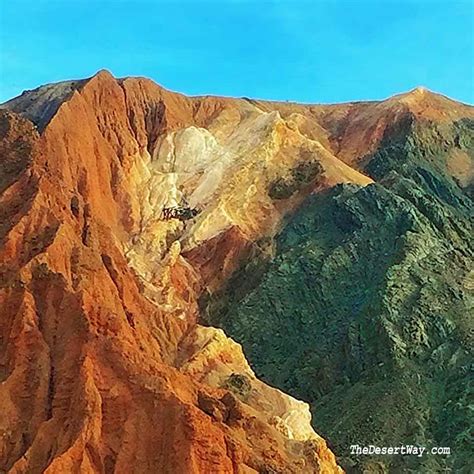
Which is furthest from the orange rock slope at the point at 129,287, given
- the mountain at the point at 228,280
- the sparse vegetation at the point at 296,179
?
the sparse vegetation at the point at 296,179

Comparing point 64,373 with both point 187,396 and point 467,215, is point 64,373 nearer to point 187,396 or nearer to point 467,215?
point 187,396

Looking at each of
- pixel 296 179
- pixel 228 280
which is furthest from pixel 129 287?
pixel 296 179

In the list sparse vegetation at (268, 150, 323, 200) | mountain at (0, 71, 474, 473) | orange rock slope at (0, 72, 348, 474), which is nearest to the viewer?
orange rock slope at (0, 72, 348, 474)

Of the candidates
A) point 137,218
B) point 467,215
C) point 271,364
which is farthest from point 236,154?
point 271,364

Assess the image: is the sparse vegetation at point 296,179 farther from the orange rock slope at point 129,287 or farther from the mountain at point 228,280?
the orange rock slope at point 129,287

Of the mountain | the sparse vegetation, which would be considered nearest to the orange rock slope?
the mountain

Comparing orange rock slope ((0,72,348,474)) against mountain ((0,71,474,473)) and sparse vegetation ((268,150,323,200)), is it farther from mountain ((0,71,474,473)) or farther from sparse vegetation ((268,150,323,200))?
sparse vegetation ((268,150,323,200))
